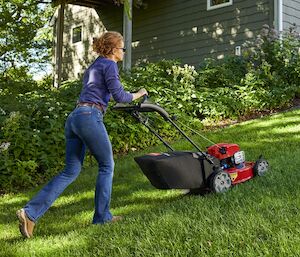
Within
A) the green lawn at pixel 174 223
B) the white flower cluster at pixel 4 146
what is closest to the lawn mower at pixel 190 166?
the green lawn at pixel 174 223

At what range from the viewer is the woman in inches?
145

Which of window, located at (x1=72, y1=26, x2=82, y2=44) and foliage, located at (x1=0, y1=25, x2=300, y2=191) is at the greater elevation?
window, located at (x1=72, y1=26, x2=82, y2=44)

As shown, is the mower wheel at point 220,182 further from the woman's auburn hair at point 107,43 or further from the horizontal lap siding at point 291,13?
the horizontal lap siding at point 291,13

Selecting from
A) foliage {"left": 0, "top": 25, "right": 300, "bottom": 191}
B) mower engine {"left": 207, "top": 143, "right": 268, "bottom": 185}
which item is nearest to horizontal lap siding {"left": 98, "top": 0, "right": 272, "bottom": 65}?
foliage {"left": 0, "top": 25, "right": 300, "bottom": 191}

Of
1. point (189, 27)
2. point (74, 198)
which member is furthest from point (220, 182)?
point (189, 27)

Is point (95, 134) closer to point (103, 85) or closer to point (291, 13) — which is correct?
point (103, 85)

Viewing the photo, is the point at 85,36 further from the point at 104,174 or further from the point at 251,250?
the point at 251,250

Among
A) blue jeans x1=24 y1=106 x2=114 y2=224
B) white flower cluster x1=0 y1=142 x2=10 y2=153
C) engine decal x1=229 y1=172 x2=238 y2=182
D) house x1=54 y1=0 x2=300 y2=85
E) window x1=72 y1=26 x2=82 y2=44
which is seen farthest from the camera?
window x1=72 y1=26 x2=82 y2=44

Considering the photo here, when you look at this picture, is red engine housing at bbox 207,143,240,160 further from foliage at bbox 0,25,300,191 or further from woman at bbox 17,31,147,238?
foliage at bbox 0,25,300,191

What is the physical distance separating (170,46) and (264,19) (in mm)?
3536

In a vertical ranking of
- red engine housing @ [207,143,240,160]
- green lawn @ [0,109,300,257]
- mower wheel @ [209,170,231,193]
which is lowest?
green lawn @ [0,109,300,257]

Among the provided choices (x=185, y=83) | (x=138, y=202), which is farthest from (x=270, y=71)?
(x=138, y=202)

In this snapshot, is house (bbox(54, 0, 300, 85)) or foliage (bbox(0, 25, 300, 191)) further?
house (bbox(54, 0, 300, 85))

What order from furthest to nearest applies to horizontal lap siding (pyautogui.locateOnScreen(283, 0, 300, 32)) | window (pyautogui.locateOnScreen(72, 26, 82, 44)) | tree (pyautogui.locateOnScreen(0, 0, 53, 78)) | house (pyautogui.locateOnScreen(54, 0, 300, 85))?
tree (pyautogui.locateOnScreen(0, 0, 53, 78)), window (pyautogui.locateOnScreen(72, 26, 82, 44)), house (pyautogui.locateOnScreen(54, 0, 300, 85)), horizontal lap siding (pyautogui.locateOnScreen(283, 0, 300, 32))
